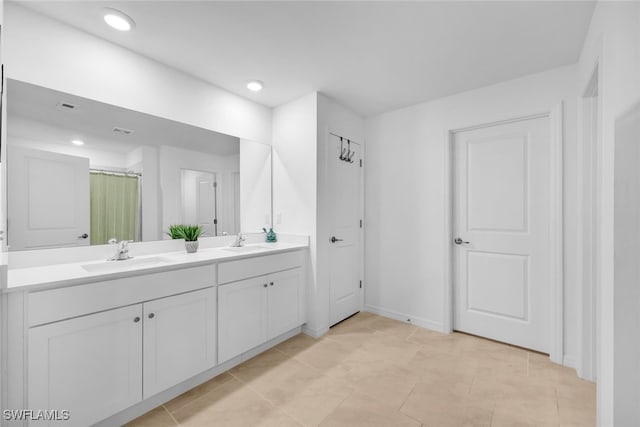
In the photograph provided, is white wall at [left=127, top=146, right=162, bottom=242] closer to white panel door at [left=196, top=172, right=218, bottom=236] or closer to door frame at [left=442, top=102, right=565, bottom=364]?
white panel door at [left=196, top=172, right=218, bottom=236]

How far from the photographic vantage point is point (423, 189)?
2.92 metres

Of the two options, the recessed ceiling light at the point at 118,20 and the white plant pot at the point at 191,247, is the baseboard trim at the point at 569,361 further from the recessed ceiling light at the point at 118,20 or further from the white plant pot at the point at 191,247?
the recessed ceiling light at the point at 118,20

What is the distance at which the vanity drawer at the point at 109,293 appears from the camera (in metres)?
1.28

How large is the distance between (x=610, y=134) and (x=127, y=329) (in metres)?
2.66

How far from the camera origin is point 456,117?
271 cm

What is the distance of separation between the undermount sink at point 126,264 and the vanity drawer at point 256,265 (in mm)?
406

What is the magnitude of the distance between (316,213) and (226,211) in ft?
2.95

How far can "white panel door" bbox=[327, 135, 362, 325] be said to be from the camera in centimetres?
295

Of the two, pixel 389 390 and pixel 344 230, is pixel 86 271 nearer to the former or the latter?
pixel 389 390

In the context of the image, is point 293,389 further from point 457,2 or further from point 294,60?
point 457,2

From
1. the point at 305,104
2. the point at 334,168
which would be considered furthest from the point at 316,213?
the point at 305,104

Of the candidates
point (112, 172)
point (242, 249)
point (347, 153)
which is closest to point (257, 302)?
point (242, 249)

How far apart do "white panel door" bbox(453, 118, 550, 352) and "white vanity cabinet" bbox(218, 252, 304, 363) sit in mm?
1669

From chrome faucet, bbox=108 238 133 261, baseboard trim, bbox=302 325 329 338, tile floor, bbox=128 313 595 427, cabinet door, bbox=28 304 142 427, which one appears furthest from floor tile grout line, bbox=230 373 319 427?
chrome faucet, bbox=108 238 133 261
